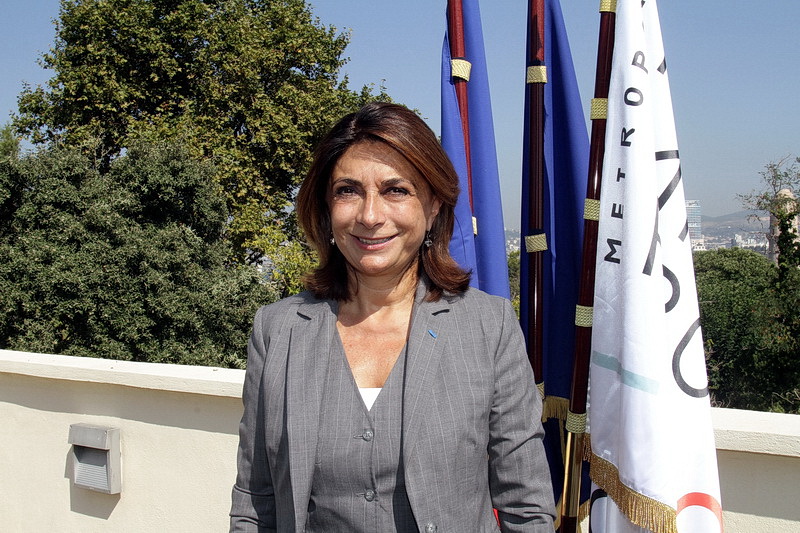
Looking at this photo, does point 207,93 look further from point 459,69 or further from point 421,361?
point 421,361

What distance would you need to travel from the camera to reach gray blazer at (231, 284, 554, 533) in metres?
1.42

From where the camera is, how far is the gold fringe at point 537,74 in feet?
7.03

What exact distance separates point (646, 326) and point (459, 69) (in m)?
1.04

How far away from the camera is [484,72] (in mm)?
2240

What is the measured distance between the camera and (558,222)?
220 cm

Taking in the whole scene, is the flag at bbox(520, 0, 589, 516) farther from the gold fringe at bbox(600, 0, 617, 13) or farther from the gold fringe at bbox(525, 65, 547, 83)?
the gold fringe at bbox(600, 0, 617, 13)

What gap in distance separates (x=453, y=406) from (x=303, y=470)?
14.1 inches

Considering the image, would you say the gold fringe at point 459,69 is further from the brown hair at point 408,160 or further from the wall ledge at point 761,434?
the wall ledge at point 761,434

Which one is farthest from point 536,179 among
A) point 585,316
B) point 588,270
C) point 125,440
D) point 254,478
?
point 125,440

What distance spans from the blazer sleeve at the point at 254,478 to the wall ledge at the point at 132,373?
1187 millimetres

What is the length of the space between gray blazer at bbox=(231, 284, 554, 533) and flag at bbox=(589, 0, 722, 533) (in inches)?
15.8

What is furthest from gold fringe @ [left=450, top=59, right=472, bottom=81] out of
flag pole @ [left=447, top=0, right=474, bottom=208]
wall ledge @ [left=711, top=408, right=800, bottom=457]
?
wall ledge @ [left=711, top=408, right=800, bottom=457]

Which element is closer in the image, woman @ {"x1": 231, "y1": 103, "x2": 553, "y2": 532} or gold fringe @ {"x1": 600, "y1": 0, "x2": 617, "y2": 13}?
woman @ {"x1": 231, "y1": 103, "x2": 553, "y2": 532}

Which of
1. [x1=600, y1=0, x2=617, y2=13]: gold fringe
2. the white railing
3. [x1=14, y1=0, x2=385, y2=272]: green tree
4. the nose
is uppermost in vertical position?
[x1=14, y1=0, x2=385, y2=272]: green tree
